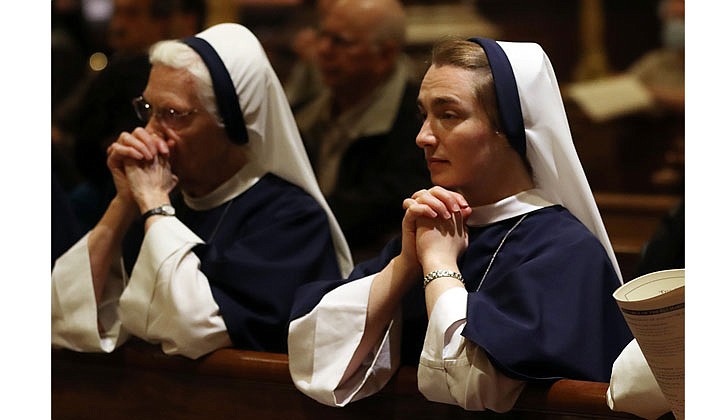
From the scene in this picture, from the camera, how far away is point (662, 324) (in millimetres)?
2594

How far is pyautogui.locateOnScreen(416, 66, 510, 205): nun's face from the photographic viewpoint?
123 inches

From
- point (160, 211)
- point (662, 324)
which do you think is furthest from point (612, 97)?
point (662, 324)

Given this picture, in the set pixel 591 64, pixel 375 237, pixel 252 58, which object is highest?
pixel 252 58

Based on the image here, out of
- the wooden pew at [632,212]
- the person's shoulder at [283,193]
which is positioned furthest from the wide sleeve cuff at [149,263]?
the wooden pew at [632,212]

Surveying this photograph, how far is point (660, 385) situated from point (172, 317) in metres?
1.44

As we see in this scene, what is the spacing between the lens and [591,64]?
904 cm

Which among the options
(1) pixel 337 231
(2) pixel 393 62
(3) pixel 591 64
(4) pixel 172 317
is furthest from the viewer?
(3) pixel 591 64

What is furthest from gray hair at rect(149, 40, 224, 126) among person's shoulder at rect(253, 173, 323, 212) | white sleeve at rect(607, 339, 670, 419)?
white sleeve at rect(607, 339, 670, 419)

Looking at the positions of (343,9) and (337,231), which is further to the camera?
(343,9)

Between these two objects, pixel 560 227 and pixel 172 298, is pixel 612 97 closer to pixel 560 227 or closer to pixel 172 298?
pixel 172 298

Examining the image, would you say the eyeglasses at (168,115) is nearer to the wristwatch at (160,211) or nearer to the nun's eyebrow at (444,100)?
the wristwatch at (160,211)

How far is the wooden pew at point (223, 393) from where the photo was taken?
298 cm
